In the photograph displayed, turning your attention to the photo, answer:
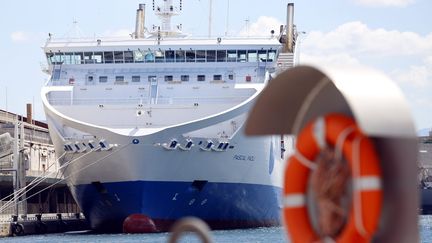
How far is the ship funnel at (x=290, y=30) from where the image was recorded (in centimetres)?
5741

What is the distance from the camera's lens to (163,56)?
45.1m

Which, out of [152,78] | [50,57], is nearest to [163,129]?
[152,78]

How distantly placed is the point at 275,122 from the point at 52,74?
126 feet

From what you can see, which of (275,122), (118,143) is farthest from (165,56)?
(275,122)

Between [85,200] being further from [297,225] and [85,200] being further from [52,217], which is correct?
[297,225]

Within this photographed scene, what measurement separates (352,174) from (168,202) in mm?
34470

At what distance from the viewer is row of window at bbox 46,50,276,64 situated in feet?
148

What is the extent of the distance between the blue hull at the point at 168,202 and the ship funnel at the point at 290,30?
A: 14.1 meters

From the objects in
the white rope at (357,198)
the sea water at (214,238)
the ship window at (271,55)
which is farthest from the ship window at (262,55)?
the white rope at (357,198)

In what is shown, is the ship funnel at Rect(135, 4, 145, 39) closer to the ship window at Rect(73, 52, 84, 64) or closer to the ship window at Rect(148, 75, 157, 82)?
the ship window at Rect(73, 52, 84, 64)

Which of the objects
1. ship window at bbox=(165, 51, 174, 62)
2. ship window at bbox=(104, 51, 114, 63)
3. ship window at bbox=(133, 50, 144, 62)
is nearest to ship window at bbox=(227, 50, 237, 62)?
ship window at bbox=(165, 51, 174, 62)

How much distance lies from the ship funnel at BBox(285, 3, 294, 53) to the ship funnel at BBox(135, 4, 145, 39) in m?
7.04

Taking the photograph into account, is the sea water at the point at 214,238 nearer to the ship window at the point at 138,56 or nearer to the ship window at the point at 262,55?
the ship window at the point at 262,55

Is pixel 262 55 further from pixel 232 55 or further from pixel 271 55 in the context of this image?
pixel 232 55
